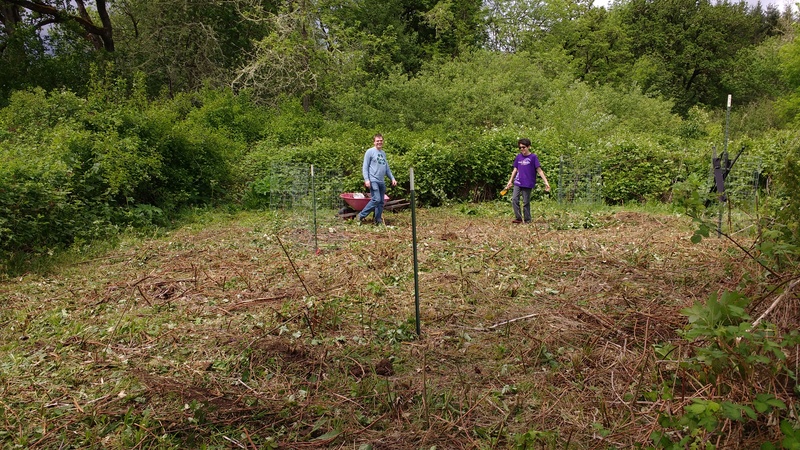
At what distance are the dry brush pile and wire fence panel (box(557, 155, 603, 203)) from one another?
4.35 m

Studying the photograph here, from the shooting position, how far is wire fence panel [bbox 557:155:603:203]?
462 inches

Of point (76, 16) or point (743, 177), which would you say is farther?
point (76, 16)

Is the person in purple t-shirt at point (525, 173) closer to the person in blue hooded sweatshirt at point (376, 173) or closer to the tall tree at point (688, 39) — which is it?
the person in blue hooded sweatshirt at point (376, 173)

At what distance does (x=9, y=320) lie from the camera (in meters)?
5.18

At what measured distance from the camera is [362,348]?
4.25 meters

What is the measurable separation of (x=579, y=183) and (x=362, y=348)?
8.95 metres

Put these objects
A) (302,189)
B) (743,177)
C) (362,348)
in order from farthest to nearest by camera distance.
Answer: (743,177) < (302,189) < (362,348)

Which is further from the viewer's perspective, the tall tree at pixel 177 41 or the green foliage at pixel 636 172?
the tall tree at pixel 177 41

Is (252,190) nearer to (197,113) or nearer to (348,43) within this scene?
(197,113)

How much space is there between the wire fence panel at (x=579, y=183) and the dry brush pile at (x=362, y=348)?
14.3ft

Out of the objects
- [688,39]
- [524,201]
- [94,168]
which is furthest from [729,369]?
[688,39]

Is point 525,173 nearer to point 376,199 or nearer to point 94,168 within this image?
point 376,199

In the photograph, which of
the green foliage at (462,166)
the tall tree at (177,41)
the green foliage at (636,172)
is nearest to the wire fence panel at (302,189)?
the green foliage at (462,166)

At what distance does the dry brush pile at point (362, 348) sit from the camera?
3139 mm
